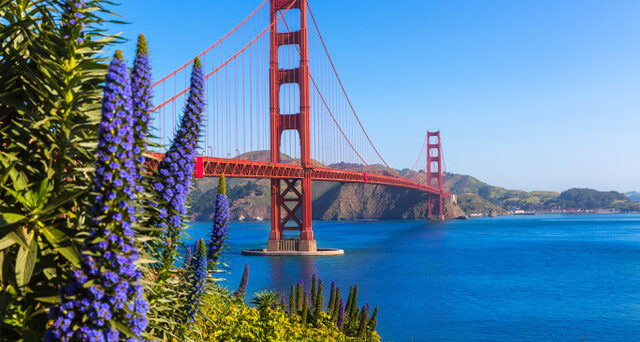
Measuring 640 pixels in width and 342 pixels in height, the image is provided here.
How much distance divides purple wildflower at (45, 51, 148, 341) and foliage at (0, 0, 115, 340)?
385 mm

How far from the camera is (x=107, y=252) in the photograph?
436 centimetres

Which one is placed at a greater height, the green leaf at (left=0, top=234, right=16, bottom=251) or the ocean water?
the green leaf at (left=0, top=234, right=16, bottom=251)

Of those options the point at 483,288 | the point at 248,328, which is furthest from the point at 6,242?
the point at 483,288

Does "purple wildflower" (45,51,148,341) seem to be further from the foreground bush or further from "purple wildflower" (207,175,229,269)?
the foreground bush

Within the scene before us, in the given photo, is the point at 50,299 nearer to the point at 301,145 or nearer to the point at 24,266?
the point at 24,266

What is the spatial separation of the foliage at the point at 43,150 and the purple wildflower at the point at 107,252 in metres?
0.39

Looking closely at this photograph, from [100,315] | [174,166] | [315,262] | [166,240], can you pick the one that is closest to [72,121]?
[174,166]

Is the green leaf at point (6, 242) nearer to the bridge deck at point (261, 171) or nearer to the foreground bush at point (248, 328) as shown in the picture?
the foreground bush at point (248, 328)

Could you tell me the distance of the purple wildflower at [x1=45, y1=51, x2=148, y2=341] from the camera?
4359 millimetres

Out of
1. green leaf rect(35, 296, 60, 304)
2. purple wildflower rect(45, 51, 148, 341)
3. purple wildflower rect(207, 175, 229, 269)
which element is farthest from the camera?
purple wildflower rect(207, 175, 229, 269)

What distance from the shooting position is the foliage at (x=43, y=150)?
4.76 meters

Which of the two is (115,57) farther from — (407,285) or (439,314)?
(407,285)

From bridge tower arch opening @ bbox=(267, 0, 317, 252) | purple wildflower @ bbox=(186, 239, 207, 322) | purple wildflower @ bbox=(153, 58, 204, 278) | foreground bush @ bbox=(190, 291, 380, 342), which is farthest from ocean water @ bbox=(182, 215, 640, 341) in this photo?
purple wildflower @ bbox=(153, 58, 204, 278)

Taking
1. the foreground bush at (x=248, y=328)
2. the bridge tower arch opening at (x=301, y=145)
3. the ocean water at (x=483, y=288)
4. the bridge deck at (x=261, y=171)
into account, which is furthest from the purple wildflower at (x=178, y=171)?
the bridge tower arch opening at (x=301, y=145)
